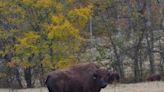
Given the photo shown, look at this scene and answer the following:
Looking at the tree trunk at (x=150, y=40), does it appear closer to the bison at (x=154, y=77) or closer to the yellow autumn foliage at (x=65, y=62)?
the bison at (x=154, y=77)

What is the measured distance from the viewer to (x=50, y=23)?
1204 inches

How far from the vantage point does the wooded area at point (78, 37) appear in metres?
30.1

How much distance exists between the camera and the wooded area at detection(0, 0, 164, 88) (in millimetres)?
30062

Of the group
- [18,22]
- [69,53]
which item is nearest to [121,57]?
[69,53]

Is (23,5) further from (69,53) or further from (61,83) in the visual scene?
(61,83)

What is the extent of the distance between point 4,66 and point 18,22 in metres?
3.38

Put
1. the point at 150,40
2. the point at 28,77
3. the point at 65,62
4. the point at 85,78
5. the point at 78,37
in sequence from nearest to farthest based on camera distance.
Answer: the point at 85,78
the point at 65,62
the point at 78,37
the point at 28,77
the point at 150,40

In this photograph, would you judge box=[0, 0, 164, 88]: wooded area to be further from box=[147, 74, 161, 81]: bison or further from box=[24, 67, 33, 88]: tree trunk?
box=[147, 74, 161, 81]: bison

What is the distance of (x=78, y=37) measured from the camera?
98.1 ft

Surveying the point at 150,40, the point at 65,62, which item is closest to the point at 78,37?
the point at 65,62

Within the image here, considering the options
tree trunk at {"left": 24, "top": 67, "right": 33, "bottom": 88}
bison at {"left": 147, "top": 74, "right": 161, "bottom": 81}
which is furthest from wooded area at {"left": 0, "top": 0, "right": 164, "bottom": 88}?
bison at {"left": 147, "top": 74, "right": 161, "bottom": 81}

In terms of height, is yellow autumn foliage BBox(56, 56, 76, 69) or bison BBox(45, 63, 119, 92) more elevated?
bison BBox(45, 63, 119, 92)

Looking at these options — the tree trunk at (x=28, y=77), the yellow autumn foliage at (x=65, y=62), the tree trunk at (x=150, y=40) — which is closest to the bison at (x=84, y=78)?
the yellow autumn foliage at (x=65, y=62)

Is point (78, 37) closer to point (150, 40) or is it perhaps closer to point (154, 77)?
point (154, 77)
